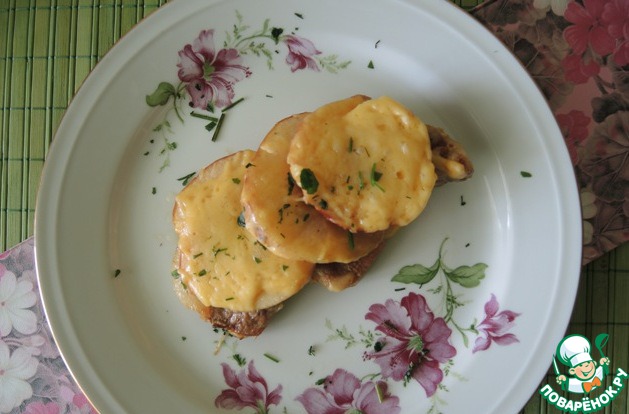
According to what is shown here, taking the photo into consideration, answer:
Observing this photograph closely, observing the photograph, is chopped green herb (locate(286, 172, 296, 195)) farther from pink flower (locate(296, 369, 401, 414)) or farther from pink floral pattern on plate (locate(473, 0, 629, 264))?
pink floral pattern on plate (locate(473, 0, 629, 264))

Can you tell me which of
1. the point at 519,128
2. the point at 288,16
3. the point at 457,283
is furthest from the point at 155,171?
the point at 519,128

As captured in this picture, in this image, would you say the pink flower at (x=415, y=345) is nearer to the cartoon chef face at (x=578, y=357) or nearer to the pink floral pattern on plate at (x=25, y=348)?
the cartoon chef face at (x=578, y=357)

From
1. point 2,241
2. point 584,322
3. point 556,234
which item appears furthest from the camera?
point 2,241

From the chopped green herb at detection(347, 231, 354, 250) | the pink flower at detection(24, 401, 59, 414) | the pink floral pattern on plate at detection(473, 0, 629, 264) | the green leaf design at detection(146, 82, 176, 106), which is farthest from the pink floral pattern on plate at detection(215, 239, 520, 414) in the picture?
the green leaf design at detection(146, 82, 176, 106)

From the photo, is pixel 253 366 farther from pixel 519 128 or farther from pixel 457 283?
pixel 519 128

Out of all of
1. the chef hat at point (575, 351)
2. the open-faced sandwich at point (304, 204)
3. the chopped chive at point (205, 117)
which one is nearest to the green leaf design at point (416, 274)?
the open-faced sandwich at point (304, 204)

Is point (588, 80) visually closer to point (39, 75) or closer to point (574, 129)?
point (574, 129)
